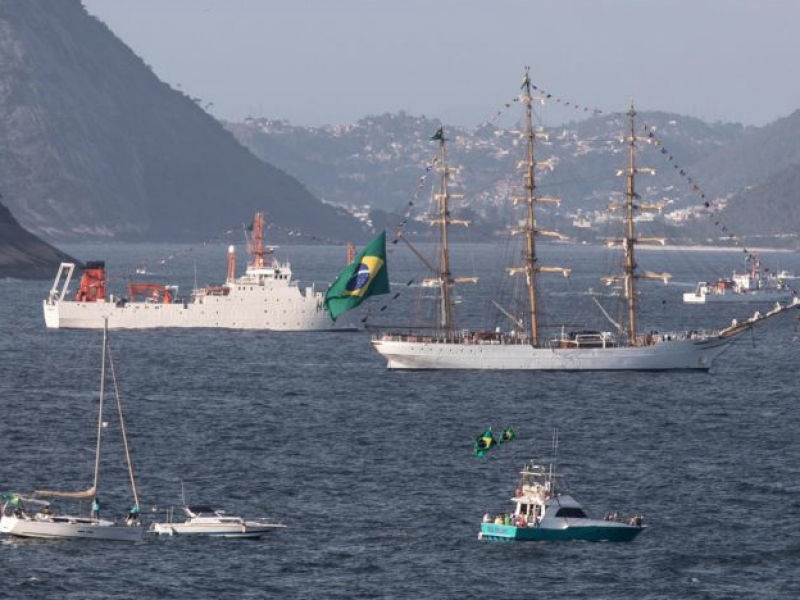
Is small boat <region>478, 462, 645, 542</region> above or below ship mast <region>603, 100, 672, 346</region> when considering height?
below

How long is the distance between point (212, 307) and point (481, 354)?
43850 mm

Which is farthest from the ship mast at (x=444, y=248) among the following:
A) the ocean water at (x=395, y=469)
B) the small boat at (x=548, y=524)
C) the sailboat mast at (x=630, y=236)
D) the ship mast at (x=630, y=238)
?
the small boat at (x=548, y=524)

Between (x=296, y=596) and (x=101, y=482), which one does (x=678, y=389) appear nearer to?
(x=101, y=482)

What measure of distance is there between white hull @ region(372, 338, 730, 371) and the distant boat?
55.1m

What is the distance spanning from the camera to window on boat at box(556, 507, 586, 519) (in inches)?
2463

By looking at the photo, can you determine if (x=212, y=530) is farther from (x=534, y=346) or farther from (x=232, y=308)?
(x=232, y=308)

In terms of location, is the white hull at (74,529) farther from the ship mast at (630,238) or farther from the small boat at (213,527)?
the ship mast at (630,238)

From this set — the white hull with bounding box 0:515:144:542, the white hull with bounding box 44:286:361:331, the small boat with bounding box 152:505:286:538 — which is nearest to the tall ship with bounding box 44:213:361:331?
the white hull with bounding box 44:286:361:331

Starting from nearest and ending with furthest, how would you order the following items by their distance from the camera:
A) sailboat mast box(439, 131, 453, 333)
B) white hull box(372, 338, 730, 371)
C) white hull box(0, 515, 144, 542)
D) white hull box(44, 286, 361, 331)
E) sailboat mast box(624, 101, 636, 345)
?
white hull box(0, 515, 144, 542)
white hull box(372, 338, 730, 371)
sailboat mast box(439, 131, 453, 333)
sailboat mast box(624, 101, 636, 345)
white hull box(44, 286, 361, 331)

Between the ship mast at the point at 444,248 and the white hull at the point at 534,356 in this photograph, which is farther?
the ship mast at the point at 444,248

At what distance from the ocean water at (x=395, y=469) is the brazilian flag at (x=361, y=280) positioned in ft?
13.3

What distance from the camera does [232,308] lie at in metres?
156

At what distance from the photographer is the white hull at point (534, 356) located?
118062 mm

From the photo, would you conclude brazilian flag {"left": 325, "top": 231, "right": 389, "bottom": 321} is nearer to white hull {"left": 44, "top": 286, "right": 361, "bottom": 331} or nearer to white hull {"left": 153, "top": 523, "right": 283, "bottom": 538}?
white hull {"left": 44, "top": 286, "right": 361, "bottom": 331}
